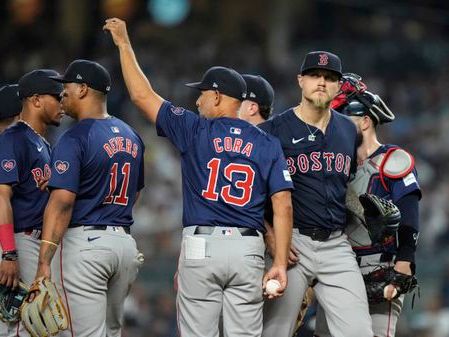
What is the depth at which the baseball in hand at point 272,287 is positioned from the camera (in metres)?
6.85

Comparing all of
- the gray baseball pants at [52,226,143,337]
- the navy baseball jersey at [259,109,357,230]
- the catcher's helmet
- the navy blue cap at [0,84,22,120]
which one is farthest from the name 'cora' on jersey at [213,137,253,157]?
the navy blue cap at [0,84,22,120]

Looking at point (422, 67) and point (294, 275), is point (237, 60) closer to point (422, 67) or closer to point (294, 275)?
point (422, 67)

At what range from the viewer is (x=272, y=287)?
22.5ft

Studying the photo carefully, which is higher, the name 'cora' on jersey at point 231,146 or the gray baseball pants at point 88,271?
the name 'cora' on jersey at point 231,146

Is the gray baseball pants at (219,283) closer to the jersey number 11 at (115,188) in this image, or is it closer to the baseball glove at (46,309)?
the jersey number 11 at (115,188)

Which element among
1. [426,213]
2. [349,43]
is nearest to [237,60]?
[349,43]

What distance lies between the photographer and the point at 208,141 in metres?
6.98

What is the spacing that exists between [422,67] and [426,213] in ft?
15.9

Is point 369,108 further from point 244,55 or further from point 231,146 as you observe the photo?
point 244,55

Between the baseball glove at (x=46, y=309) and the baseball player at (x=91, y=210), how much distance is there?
0.09 m

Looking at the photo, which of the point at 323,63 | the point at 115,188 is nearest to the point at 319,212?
the point at 323,63

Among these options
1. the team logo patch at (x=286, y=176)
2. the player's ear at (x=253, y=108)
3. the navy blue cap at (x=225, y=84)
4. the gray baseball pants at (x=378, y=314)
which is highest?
the navy blue cap at (x=225, y=84)

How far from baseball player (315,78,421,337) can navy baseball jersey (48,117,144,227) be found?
4.71 feet

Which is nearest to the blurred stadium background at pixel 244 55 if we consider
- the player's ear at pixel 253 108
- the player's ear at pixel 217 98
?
the player's ear at pixel 253 108
